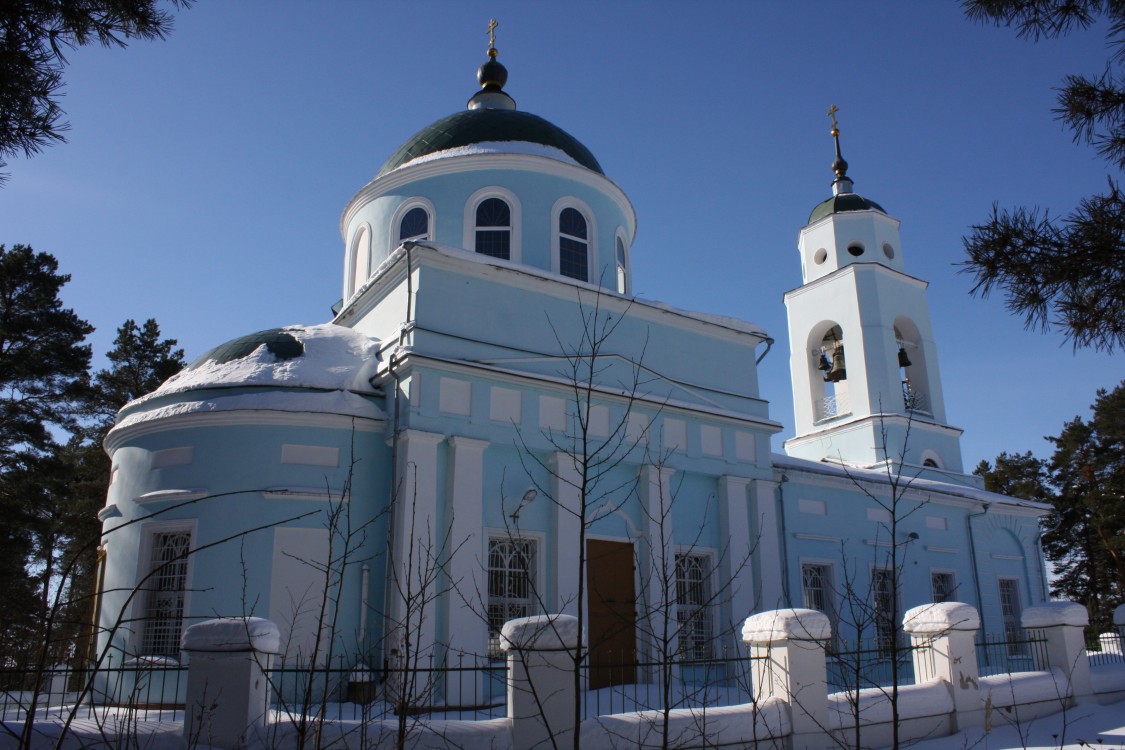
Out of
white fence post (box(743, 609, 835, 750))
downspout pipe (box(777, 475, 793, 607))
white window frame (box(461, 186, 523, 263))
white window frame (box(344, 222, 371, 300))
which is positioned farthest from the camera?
white window frame (box(344, 222, 371, 300))

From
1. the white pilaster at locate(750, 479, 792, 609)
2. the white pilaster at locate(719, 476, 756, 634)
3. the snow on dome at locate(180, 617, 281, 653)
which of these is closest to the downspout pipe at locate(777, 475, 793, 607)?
the white pilaster at locate(750, 479, 792, 609)

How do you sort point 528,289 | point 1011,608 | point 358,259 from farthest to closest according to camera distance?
point 1011,608, point 358,259, point 528,289

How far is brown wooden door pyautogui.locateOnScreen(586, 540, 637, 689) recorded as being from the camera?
41.1 feet

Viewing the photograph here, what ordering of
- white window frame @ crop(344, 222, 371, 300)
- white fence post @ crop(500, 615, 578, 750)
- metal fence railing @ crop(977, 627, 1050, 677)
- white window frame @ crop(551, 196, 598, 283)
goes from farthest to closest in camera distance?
white window frame @ crop(344, 222, 371, 300) < white window frame @ crop(551, 196, 598, 283) < metal fence railing @ crop(977, 627, 1050, 677) < white fence post @ crop(500, 615, 578, 750)

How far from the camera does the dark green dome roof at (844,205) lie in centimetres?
2150

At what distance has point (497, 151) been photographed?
52.2 feet

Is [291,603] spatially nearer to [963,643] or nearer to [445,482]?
[445,482]

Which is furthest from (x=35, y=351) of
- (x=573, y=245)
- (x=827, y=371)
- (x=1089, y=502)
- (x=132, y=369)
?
(x=1089, y=502)

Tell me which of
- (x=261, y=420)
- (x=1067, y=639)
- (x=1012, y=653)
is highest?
(x=261, y=420)

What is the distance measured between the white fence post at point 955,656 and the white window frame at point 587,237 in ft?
26.9

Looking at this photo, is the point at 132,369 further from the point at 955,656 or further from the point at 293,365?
the point at 955,656

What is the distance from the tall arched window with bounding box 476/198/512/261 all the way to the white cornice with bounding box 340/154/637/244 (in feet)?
2.33

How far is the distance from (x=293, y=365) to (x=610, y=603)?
221 inches

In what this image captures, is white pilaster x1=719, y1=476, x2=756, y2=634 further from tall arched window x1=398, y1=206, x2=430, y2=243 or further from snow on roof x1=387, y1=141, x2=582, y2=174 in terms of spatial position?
tall arched window x1=398, y1=206, x2=430, y2=243
